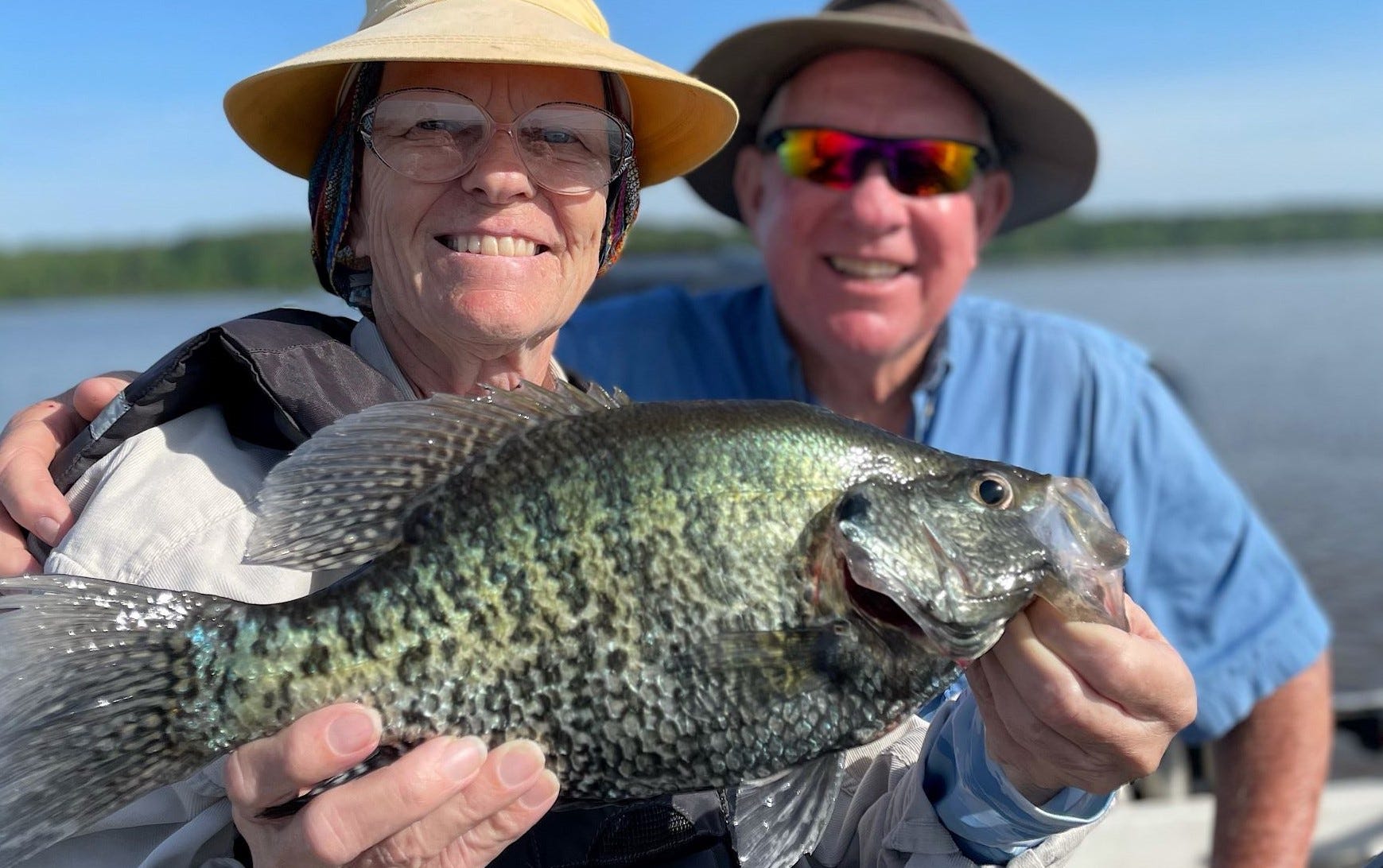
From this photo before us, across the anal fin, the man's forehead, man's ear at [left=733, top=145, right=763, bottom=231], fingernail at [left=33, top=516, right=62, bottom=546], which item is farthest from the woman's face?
man's ear at [left=733, top=145, right=763, bottom=231]

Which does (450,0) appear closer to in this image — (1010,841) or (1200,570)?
(1010,841)

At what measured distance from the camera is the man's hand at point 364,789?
1.75m

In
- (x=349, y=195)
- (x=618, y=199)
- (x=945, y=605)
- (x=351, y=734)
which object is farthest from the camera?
(x=618, y=199)

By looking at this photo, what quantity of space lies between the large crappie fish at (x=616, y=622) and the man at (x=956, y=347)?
2.15m

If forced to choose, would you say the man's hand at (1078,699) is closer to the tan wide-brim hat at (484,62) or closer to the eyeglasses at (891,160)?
the tan wide-brim hat at (484,62)

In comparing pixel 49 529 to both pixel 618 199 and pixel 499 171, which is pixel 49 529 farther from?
pixel 618 199

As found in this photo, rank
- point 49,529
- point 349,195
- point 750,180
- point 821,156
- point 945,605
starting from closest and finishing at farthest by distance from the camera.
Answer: point 945,605, point 49,529, point 349,195, point 821,156, point 750,180

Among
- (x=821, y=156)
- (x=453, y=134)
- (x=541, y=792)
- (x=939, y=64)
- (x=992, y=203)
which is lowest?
(x=541, y=792)

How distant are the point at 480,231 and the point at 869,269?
6.73ft

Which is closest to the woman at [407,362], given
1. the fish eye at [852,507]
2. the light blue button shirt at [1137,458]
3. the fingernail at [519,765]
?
the fingernail at [519,765]

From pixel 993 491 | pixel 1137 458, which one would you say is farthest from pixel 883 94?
pixel 993 491

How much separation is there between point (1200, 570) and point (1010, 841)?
6.95 feet

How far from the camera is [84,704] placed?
70.7 inches

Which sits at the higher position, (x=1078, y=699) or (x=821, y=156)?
(x=821, y=156)
